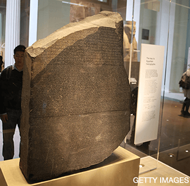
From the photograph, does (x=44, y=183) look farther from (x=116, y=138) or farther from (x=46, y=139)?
(x=116, y=138)

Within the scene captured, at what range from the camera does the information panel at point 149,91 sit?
2.64m

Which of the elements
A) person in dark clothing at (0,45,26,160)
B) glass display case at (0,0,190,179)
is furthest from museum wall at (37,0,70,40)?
person in dark clothing at (0,45,26,160)

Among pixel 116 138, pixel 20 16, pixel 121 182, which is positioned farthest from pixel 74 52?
pixel 121 182

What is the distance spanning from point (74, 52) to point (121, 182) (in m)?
1.18

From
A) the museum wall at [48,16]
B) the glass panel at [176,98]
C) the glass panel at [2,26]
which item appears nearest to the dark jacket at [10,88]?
the glass panel at [2,26]

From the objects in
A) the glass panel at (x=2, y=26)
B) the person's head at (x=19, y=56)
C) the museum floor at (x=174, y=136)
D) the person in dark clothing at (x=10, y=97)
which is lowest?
the museum floor at (x=174, y=136)

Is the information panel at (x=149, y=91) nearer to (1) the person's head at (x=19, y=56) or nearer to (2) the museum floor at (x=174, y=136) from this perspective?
(2) the museum floor at (x=174, y=136)

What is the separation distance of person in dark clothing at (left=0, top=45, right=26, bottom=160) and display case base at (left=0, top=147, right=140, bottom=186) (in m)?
0.22

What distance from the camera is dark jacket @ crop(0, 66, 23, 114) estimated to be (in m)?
1.91

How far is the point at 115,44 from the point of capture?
1.83 m

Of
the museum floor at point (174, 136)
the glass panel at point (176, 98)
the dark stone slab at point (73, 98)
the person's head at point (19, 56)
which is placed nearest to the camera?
the dark stone slab at point (73, 98)

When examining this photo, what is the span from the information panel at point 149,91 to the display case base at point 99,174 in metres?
0.70

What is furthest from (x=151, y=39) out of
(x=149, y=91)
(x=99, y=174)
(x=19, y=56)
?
(x=99, y=174)

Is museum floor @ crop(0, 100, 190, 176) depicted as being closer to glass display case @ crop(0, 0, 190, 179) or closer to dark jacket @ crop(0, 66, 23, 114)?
glass display case @ crop(0, 0, 190, 179)
